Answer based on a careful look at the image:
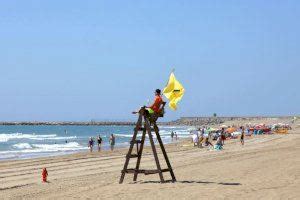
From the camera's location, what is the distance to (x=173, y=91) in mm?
13086

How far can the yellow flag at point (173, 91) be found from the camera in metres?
13.0

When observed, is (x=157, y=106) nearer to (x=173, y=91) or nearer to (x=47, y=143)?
(x=173, y=91)

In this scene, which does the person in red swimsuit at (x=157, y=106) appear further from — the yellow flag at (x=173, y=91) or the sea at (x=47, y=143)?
the sea at (x=47, y=143)

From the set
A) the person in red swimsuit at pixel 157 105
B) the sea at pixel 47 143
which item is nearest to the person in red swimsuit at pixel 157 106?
the person in red swimsuit at pixel 157 105

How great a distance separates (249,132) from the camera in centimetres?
6450

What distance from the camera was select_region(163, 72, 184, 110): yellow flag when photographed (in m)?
13.0

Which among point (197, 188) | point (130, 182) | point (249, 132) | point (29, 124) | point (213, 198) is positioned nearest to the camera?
point (213, 198)

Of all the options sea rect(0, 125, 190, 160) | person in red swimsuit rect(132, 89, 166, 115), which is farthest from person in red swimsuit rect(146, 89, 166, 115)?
sea rect(0, 125, 190, 160)

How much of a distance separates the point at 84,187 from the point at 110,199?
2591 millimetres

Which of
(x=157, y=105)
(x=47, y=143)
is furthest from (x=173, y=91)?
(x=47, y=143)

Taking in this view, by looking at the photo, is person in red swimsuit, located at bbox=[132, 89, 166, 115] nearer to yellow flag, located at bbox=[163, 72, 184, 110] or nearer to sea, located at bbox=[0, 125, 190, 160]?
yellow flag, located at bbox=[163, 72, 184, 110]

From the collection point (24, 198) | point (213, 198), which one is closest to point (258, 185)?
point (213, 198)

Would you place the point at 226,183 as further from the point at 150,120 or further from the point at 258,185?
the point at 150,120

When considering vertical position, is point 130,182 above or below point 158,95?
below
